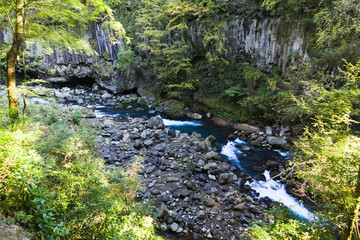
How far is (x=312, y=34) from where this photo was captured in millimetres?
8430

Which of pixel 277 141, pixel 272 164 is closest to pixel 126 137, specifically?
pixel 272 164

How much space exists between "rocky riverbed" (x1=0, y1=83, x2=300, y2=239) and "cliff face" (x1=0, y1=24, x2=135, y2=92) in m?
6.85

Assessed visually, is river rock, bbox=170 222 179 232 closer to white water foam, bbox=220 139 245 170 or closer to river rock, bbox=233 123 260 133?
white water foam, bbox=220 139 245 170

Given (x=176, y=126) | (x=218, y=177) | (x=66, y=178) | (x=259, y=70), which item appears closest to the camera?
(x=66, y=178)

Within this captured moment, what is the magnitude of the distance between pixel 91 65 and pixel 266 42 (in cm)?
1591

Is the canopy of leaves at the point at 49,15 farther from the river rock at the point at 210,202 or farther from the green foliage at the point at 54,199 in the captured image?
the river rock at the point at 210,202

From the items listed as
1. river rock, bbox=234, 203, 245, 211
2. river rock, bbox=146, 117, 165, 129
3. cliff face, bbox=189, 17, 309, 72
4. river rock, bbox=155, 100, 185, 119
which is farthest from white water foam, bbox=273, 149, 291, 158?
river rock, bbox=155, 100, 185, 119

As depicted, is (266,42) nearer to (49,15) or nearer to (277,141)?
(277,141)

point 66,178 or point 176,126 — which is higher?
point 66,178

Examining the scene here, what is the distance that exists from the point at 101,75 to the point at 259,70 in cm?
1424

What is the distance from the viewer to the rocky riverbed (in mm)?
5020

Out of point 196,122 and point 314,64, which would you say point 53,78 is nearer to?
point 196,122

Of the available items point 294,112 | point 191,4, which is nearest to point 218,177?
point 294,112

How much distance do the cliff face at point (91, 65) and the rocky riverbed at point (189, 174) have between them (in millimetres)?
6848
